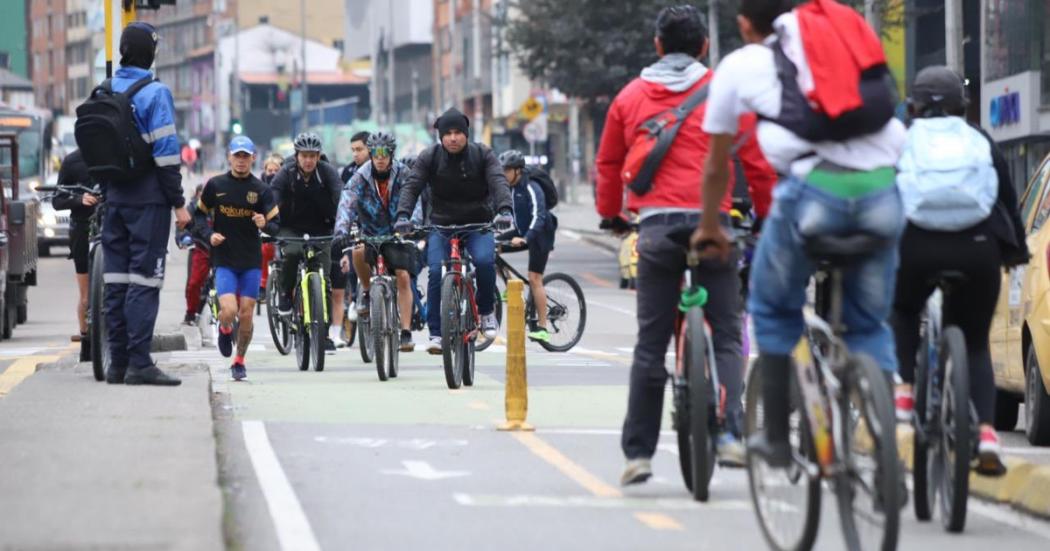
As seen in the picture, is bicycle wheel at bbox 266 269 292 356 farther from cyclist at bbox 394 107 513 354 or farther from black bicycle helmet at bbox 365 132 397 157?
cyclist at bbox 394 107 513 354

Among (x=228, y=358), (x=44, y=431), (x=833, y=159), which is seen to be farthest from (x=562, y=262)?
(x=833, y=159)

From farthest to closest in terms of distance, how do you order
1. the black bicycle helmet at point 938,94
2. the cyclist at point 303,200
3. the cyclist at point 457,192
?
the cyclist at point 303,200 → the cyclist at point 457,192 → the black bicycle helmet at point 938,94

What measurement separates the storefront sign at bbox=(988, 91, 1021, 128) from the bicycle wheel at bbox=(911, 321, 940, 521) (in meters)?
33.6

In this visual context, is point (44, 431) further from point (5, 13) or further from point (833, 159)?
point (5, 13)

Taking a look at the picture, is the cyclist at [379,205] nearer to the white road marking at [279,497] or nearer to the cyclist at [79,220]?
the cyclist at [79,220]

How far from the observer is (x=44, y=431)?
35.9 feet

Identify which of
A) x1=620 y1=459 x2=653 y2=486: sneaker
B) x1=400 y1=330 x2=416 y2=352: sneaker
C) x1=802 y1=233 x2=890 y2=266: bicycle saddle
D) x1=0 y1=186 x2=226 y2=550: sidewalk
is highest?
x1=802 y1=233 x2=890 y2=266: bicycle saddle

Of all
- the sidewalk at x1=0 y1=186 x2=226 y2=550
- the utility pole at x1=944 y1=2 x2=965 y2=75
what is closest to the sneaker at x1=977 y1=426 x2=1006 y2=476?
the sidewalk at x1=0 y1=186 x2=226 y2=550

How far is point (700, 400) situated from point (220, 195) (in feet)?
27.1

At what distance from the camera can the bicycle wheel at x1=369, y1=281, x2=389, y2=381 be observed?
1642 centimetres

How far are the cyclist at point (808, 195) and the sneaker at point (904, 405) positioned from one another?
1.18 meters

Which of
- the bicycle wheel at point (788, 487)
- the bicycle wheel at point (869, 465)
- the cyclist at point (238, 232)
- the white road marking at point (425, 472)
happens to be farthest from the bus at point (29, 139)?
the bicycle wheel at point (869, 465)

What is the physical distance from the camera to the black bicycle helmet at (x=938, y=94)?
919 cm

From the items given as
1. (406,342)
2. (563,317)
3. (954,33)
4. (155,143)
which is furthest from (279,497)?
(954,33)
